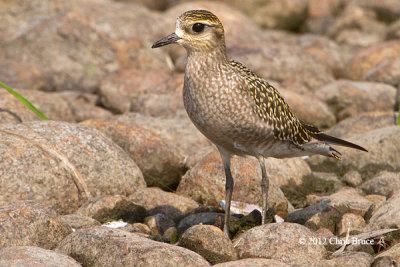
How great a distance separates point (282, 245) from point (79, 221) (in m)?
2.54

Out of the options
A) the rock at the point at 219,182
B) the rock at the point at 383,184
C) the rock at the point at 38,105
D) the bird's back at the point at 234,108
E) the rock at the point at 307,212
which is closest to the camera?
the bird's back at the point at 234,108

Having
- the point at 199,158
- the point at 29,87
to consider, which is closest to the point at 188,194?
the point at 199,158

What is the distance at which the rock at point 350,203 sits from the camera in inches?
316

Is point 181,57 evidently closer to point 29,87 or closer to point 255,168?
point 29,87

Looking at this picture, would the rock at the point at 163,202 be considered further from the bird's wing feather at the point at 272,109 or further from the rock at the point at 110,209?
the bird's wing feather at the point at 272,109

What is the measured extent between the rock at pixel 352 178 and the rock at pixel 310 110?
264cm

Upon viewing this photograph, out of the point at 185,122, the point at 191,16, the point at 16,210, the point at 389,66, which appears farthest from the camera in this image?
the point at 389,66

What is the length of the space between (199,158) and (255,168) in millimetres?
1169

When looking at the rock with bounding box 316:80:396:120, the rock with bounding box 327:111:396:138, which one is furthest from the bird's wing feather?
the rock with bounding box 316:80:396:120

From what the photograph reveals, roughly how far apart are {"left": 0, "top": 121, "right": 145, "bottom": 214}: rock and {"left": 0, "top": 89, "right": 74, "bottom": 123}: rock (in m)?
1.70

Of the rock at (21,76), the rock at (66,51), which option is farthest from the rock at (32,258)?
the rock at (66,51)

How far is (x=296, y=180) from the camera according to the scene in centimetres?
946

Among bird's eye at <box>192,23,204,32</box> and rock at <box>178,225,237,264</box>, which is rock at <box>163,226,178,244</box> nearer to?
rock at <box>178,225,237,264</box>

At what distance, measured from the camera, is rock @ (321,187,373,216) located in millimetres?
8016
